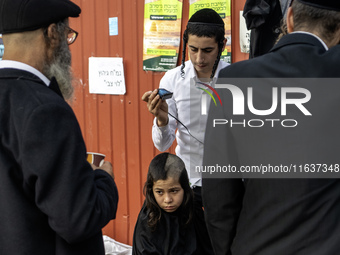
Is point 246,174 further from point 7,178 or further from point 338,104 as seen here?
point 7,178

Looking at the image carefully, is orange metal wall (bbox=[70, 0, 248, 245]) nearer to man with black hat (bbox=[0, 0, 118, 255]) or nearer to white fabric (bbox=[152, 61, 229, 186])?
white fabric (bbox=[152, 61, 229, 186])

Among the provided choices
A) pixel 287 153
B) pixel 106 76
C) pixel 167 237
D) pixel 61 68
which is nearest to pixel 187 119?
pixel 167 237

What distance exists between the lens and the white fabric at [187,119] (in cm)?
288

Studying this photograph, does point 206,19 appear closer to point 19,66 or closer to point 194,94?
point 194,94

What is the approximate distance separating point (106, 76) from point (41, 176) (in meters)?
3.15

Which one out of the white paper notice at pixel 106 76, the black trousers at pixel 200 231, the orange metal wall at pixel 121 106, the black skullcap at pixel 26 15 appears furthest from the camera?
the white paper notice at pixel 106 76

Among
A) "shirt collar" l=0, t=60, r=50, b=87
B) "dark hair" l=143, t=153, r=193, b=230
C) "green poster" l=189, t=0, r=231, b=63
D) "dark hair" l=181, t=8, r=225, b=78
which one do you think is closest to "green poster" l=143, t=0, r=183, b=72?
"green poster" l=189, t=0, r=231, b=63

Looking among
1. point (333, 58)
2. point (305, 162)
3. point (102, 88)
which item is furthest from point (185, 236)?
point (102, 88)

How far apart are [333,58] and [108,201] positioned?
0.91 meters

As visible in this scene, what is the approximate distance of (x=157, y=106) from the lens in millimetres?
2588

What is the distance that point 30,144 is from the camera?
1440 mm

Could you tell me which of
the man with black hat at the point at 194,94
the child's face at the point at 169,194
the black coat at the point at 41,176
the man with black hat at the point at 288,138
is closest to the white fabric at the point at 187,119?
the man with black hat at the point at 194,94

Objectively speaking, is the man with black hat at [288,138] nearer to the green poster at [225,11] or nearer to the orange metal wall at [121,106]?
the green poster at [225,11]

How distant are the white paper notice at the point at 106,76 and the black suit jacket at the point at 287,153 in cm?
283
